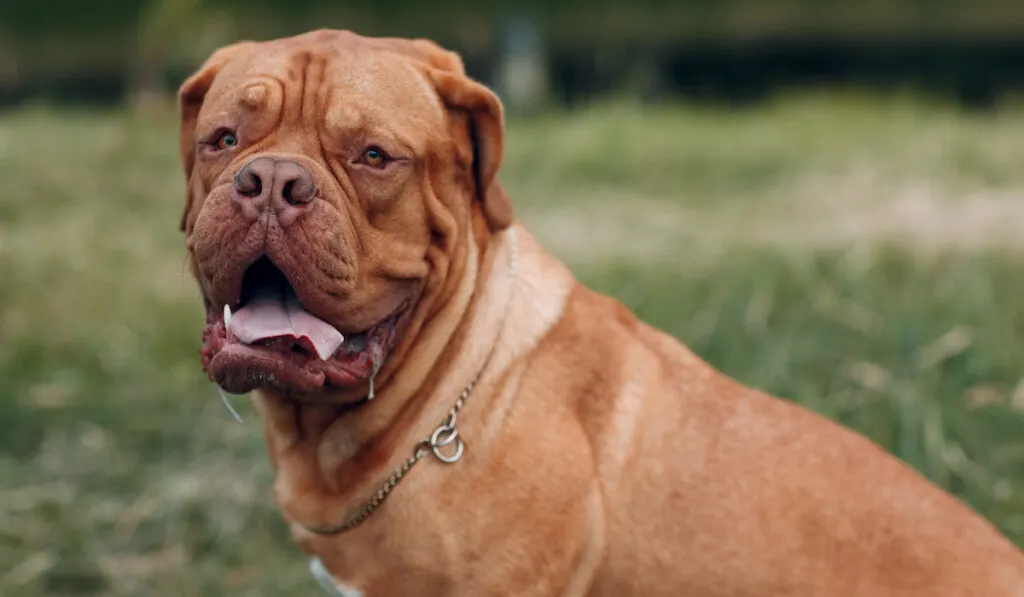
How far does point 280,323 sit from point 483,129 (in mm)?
663

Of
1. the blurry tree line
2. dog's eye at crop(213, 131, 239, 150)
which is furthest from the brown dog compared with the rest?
the blurry tree line

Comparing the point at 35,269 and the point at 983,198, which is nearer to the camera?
the point at 35,269

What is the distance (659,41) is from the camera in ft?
42.2

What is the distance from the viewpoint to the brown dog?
267 centimetres

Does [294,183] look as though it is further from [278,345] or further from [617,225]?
[617,225]

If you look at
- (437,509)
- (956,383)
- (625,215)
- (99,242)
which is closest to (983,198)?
(625,215)

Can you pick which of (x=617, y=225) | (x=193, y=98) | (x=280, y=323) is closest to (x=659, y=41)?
(x=617, y=225)

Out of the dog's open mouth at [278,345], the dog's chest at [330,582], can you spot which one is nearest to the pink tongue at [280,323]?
the dog's open mouth at [278,345]

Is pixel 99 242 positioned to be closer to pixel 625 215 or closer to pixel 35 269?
pixel 35 269

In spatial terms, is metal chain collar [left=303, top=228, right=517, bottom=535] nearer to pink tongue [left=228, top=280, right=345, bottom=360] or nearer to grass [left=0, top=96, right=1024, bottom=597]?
pink tongue [left=228, top=280, right=345, bottom=360]

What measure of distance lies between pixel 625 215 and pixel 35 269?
11.3ft

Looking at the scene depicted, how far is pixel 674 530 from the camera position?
2900 millimetres

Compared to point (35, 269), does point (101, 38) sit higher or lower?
lower

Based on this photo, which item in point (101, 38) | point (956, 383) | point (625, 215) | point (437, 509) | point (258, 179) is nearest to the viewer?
point (258, 179)
